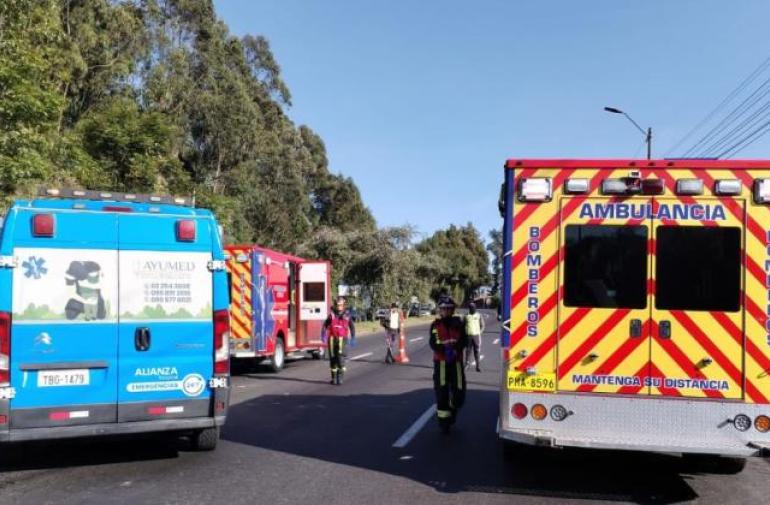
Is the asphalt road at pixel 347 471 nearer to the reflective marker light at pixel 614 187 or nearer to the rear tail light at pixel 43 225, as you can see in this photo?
the rear tail light at pixel 43 225

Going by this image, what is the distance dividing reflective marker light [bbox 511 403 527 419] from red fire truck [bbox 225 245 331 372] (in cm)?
1007

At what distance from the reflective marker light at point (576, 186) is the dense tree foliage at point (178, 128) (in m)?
11.9

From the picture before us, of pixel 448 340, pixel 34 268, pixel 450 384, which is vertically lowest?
pixel 450 384

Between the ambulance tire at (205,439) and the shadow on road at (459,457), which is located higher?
the ambulance tire at (205,439)

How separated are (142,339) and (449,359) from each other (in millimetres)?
3933

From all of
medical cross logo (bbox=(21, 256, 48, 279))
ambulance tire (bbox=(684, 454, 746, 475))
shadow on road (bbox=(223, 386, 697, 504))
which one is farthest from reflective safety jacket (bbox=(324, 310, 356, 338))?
medical cross logo (bbox=(21, 256, 48, 279))

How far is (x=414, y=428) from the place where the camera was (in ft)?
31.5

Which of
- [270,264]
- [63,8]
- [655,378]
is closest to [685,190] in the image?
[655,378]

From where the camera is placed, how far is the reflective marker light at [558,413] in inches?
243

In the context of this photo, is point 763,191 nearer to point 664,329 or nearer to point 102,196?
point 664,329

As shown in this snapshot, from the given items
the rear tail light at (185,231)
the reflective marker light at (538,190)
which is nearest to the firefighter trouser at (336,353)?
the rear tail light at (185,231)

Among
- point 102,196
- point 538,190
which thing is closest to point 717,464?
point 538,190

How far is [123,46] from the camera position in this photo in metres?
38.1

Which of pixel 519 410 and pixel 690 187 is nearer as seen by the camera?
pixel 690 187
